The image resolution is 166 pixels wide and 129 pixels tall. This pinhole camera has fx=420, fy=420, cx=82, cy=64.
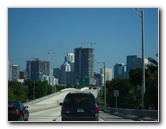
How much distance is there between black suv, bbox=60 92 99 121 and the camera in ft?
65.6

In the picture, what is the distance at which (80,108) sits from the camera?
20.2 metres

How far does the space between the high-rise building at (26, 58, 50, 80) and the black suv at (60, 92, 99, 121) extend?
127 inches

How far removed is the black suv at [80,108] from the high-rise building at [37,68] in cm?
322

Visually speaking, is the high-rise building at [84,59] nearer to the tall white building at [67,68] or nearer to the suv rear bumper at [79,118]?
the tall white building at [67,68]

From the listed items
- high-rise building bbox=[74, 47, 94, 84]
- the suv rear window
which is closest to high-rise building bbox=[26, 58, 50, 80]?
high-rise building bbox=[74, 47, 94, 84]

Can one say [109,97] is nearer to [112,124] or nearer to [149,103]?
[149,103]

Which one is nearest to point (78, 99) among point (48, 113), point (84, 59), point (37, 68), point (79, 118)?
point (79, 118)

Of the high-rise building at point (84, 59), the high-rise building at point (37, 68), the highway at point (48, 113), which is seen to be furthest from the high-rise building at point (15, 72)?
the high-rise building at point (84, 59)

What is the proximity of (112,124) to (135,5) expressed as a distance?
536 centimetres

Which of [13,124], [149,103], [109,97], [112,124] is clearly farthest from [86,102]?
[109,97]

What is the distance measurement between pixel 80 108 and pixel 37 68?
5.33 m

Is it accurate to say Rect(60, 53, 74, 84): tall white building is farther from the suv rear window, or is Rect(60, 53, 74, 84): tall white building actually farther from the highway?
the suv rear window

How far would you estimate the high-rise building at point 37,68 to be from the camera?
22772mm

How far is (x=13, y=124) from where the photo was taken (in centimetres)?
1770
